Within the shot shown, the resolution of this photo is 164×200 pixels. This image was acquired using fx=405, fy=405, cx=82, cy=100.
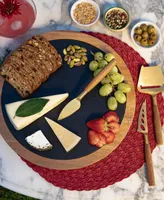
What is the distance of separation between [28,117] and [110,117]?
0.25m

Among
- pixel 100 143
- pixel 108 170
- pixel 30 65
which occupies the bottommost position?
pixel 108 170

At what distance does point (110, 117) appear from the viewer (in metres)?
1.25

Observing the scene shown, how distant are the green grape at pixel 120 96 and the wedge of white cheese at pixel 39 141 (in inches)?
10.1

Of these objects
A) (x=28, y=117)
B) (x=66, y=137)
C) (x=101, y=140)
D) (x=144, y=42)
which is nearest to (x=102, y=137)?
(x=101, y=140)

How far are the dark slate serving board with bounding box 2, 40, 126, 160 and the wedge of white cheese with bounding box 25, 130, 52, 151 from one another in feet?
0.04

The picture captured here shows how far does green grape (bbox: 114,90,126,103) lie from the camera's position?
127 centimetres

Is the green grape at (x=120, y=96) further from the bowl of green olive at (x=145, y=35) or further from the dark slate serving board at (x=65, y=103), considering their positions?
the bowl of green olive at (x=145, y=35)

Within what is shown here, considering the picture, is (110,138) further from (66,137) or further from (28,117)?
(28,117)

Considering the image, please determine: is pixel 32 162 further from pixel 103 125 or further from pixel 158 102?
pixel 158 102

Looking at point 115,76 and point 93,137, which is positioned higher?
point 115,76

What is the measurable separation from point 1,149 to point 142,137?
0.46 m

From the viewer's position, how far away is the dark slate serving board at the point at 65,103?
124 centimetres

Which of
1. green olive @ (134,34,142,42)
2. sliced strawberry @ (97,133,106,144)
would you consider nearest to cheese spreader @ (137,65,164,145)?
green olive @ (134,34,142,42)

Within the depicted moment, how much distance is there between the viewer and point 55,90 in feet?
4.28
